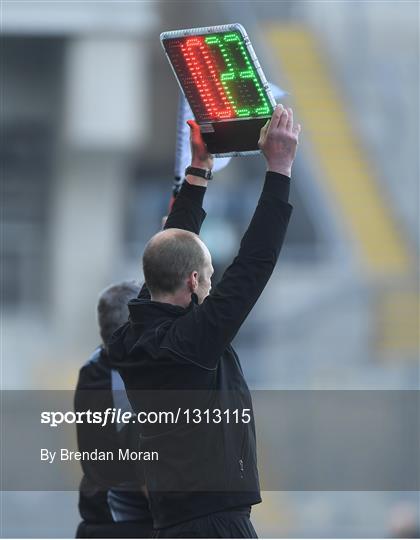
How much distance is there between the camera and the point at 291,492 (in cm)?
1021

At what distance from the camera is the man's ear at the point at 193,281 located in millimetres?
2961

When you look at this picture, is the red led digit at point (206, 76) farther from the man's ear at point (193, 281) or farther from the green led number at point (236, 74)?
the man's ear at point (193, 281)

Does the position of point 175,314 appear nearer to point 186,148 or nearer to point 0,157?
point 186,148

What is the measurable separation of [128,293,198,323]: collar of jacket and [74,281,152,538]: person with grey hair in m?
0.67

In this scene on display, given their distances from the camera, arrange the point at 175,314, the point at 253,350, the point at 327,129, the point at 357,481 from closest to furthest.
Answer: the point at 175,314 < the point at 357,481 < the point at 253,350 < the point at 327,129

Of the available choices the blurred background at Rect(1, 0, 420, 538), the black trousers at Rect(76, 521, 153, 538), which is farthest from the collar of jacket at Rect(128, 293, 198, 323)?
the blurred background at Rect(1, 0, 420, 538)

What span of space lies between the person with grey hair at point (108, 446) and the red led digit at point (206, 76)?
862 millimetres

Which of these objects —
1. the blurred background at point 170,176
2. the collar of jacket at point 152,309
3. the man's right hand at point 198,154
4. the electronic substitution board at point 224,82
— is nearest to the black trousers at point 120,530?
the collar of jacket at point 152,309

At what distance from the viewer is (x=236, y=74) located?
296 cm

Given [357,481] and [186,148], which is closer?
[186,148]

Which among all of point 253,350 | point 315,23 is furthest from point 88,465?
point 315,23

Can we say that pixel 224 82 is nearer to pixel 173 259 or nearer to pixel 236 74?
pixel 236 74

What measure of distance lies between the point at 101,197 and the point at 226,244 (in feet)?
7.69

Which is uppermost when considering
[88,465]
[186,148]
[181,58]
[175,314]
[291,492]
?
[181,58]
